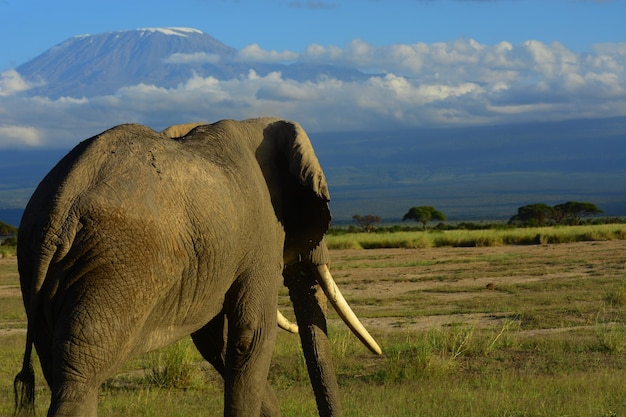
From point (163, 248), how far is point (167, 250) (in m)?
0.03

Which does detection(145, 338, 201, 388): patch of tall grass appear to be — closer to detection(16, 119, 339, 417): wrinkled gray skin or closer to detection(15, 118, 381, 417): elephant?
detection(15, 118, 381, 417): elephant

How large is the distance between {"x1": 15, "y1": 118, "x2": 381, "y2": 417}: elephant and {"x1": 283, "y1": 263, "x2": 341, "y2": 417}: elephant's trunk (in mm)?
19

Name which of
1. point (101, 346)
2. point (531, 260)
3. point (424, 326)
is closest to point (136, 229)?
point (101, 346)

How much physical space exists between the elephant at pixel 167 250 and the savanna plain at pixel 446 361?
178 cm

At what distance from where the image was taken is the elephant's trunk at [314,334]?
7.36m

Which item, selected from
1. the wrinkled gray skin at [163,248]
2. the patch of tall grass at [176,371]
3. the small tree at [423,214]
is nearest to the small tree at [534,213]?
the small tree at [423,214]

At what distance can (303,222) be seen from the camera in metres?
7.25

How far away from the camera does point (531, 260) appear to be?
83.2ft

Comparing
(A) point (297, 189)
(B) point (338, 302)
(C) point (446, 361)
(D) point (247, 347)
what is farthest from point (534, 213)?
(D) point (247, 347)

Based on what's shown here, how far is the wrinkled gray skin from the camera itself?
16.3 ft

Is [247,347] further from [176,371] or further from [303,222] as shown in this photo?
[176,371]

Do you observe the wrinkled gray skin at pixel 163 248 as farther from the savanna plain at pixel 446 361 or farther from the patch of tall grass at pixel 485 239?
the patch of tall grass at pixel 485 239

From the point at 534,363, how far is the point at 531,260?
15128 mm

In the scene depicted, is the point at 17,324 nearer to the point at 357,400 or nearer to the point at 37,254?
the point at 357,400
